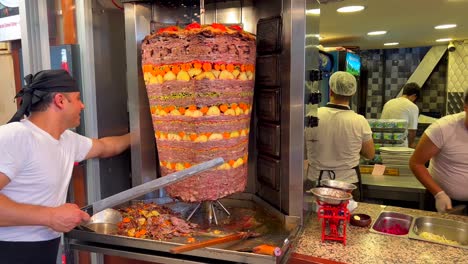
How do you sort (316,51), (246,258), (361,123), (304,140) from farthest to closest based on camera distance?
(361,123) < (316,51) < (304,140) < (246,258)

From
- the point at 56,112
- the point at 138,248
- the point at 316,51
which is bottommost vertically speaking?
the point at 138,248

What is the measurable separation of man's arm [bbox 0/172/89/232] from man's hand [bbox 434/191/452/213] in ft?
5.65

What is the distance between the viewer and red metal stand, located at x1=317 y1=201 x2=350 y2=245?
1219 mm

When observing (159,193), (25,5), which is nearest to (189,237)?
(159,193)

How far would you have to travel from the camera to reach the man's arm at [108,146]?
1.53 metres

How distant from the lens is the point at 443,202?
73.5 inches

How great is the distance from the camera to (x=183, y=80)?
1257 millimetres

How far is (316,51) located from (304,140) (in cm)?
40

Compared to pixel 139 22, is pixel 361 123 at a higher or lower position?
lower

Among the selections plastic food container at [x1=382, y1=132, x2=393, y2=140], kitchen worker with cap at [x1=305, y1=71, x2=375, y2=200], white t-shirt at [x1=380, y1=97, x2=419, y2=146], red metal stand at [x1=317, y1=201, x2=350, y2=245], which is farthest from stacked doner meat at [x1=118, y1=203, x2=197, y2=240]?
white t-shirt at [x1=380, y1=97, x2=419, y2=146]

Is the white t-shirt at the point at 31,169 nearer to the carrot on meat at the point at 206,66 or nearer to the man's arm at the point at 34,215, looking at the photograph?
the man's arm at the point at 34,215

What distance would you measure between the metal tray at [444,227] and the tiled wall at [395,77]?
526cm

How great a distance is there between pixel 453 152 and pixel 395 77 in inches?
196

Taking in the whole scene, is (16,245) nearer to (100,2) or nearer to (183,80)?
(183,80)
